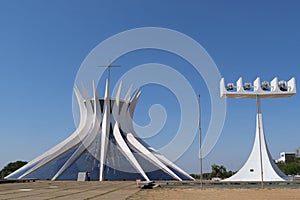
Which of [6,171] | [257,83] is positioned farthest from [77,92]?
[6,171]

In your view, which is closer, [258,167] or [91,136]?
[258,167]

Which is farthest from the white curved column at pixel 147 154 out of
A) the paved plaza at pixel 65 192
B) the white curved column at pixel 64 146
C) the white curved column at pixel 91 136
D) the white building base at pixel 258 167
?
the paved plaza at pixel 65 192

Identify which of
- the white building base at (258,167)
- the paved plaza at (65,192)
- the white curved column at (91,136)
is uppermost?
the white curved column at (91,136)

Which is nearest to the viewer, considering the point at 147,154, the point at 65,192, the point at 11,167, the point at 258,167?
the point at 65,192

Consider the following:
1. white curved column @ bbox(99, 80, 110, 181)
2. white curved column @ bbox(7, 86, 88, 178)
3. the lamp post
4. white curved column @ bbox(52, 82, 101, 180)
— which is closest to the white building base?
the lamp post

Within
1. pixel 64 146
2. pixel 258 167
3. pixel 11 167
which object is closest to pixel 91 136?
pixel 64 146

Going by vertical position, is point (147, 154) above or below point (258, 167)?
above

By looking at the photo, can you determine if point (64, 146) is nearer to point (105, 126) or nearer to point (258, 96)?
point (105, 126)

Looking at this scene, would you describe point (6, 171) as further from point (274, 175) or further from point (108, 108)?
point (274, 175)

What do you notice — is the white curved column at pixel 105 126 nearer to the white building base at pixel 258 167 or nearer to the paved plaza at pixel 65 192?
the white building base at pixel 258 167

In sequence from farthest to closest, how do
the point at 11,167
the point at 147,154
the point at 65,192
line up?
the point at 11,167, the point at 147,154, the point at 65,192

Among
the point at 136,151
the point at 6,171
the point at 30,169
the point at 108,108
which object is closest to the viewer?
the point at 30,169

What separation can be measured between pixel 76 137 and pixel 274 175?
27492 mm

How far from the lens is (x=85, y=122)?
50.5m
